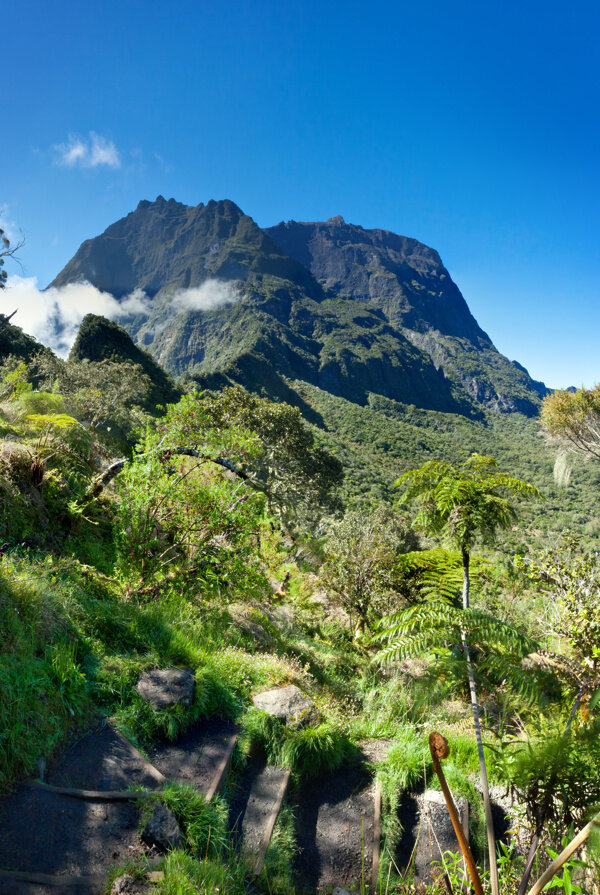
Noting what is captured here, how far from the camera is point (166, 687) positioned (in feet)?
12.0

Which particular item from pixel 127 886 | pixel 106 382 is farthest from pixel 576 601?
pixel 106 382

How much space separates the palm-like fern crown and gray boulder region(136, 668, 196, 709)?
279 cm

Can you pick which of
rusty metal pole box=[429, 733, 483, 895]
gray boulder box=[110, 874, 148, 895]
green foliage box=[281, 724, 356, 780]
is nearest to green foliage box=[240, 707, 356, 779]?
green foliage box=[281, 724, 356, 780]

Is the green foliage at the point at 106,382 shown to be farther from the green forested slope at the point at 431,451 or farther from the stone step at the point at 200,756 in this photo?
the stone step at the point at 200,756

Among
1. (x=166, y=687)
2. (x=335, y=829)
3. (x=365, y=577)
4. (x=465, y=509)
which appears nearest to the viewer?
(x=335, y=829)

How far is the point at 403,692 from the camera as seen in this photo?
538cm

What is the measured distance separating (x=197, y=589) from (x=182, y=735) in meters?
2.32

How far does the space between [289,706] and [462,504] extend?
268cm

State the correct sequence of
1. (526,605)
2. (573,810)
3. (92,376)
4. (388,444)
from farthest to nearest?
(388,444) < (92,376) < (526,605) < (573,810)

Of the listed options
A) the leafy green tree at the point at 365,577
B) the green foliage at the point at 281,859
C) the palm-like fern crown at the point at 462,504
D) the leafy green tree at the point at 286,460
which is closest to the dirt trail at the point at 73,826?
the green foliage at the point at 281,859

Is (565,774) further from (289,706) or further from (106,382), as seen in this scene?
(106,382)

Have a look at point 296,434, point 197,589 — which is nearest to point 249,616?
point 197,589

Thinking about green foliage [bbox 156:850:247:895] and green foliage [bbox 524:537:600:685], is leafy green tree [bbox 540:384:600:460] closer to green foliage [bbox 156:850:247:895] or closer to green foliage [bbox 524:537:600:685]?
green foliage [bbox 524:537:600:685]

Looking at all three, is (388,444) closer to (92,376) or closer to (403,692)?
(92,376)
